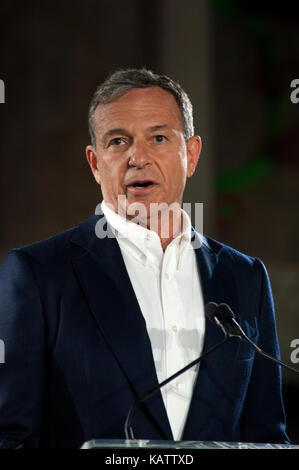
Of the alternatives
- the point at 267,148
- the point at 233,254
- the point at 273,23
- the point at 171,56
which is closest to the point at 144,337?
the point at 233,254

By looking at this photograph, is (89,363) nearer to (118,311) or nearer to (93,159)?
(118,311)

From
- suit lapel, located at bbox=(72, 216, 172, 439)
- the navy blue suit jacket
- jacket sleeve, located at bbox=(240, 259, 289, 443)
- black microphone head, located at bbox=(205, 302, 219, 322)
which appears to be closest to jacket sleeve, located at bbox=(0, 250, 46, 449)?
the navy blue suit jacket

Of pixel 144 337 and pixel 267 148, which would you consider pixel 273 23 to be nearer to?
pixel 267 148

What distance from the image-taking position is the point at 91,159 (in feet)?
5.58

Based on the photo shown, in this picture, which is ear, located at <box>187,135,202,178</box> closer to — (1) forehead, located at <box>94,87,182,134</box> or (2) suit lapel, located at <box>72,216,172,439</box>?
(1) forehead, located at <box>94,87,182,134</box>

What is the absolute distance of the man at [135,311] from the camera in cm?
143

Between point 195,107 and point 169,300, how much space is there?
13.3ft

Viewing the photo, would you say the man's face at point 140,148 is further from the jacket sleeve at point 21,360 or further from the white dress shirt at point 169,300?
the jacket sleeve at point 21,360

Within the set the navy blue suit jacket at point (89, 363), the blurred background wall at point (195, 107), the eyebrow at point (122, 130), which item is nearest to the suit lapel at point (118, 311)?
the navy blue suit jacket at point (89, 363)

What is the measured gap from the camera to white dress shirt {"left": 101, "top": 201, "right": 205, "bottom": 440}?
1514 millimetres

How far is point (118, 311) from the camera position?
148 centimetres

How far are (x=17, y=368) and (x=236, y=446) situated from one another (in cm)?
48

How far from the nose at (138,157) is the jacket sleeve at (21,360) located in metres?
0.33

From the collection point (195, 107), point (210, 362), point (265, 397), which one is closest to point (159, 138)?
point (210, 362)
